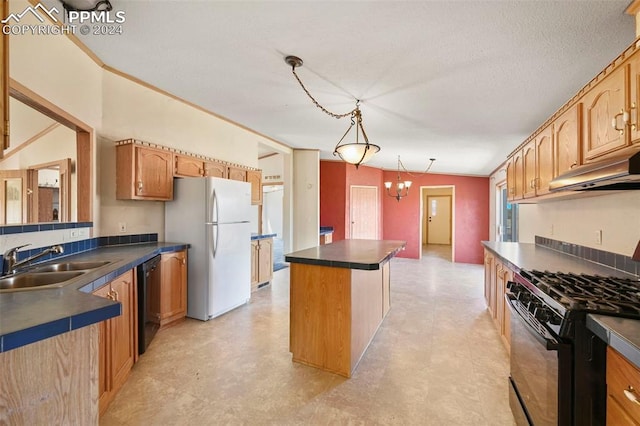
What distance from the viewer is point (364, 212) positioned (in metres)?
7.32

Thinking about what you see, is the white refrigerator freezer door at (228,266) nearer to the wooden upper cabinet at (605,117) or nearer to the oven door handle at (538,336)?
the oven door handle at (538,336)

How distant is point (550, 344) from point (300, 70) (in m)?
2.51

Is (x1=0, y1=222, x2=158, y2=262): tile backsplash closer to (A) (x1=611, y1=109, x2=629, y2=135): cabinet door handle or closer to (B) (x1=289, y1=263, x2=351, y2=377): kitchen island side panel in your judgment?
(B) (x1=289, y1=263, x2=351, y2=377): kitchen island side panel

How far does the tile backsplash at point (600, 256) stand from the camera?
1817 mm

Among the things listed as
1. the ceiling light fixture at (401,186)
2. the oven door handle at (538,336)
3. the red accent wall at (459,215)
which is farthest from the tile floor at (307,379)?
the red accent wall at (459,215)

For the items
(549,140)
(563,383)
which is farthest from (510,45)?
(563,383)

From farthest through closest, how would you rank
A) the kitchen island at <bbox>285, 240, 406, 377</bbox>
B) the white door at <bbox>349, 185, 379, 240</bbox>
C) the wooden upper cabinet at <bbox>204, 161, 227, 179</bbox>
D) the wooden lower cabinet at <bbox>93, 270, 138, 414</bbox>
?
1. the white door at <bbox>349, 185, 379, 240</bbox>
2. the wooden upper cabinet at <bbox>204, 161, 227, 179</bbox>
3. the kitchen island at <bbox>285, 240, 406, 377</bbox>
4. the wooden lower cabinet at <bbox>93, 270, 138, 414</bbox>

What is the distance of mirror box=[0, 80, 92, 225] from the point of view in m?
2.62

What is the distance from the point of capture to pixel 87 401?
1.13 metres

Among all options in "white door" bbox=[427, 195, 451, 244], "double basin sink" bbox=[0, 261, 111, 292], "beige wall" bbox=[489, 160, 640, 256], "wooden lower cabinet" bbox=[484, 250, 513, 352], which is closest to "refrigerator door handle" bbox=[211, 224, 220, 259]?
"double basin sink" bbox=[0, 261, 111, 292]

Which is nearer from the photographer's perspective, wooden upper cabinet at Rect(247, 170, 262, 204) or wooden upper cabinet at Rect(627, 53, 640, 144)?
wooden upper cabinet at Rect(627, 53, 640, 144)

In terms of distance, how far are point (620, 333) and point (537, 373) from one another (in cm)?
60

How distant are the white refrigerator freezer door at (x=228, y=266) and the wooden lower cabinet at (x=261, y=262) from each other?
1.91ft

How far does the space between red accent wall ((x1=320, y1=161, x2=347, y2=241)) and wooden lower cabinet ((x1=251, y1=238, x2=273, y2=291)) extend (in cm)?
258
